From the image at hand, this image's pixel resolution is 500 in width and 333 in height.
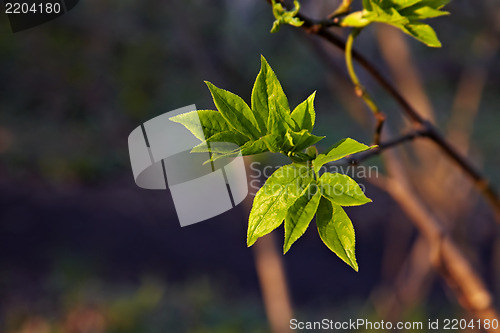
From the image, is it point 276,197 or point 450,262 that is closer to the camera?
point 276,197

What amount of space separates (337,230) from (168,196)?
5.11 m

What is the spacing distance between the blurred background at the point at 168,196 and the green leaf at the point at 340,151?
0.56 meters

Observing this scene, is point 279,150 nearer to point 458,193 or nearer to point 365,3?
point 365,3

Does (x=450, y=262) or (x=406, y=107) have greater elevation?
(x=406, y=107)

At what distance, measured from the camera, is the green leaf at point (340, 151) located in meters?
0.25

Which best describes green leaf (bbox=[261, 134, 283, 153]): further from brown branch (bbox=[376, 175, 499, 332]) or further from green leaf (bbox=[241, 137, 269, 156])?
brown branch (bbox=[376, 175, 499, 332])

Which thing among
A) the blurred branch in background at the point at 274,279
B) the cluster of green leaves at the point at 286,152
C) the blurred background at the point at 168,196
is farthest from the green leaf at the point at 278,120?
the blurred branch in background at the point at 274,279

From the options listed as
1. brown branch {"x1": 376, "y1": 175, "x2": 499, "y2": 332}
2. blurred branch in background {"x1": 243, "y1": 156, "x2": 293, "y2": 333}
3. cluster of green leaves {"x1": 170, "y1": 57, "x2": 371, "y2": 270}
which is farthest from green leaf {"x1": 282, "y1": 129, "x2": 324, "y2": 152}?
blurred branch in background {"x1": 243, "y1": 156, "x2": 293, "y2": 333}

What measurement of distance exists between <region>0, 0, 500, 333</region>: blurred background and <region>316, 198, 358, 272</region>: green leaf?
1.84ft

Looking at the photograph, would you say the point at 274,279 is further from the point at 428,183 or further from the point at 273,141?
the point at 273,141

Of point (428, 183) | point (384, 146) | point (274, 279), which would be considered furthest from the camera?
point (274, 279)

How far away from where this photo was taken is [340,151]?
26 centimetres

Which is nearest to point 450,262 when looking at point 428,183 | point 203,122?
point 203,122

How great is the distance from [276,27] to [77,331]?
2.69 m
